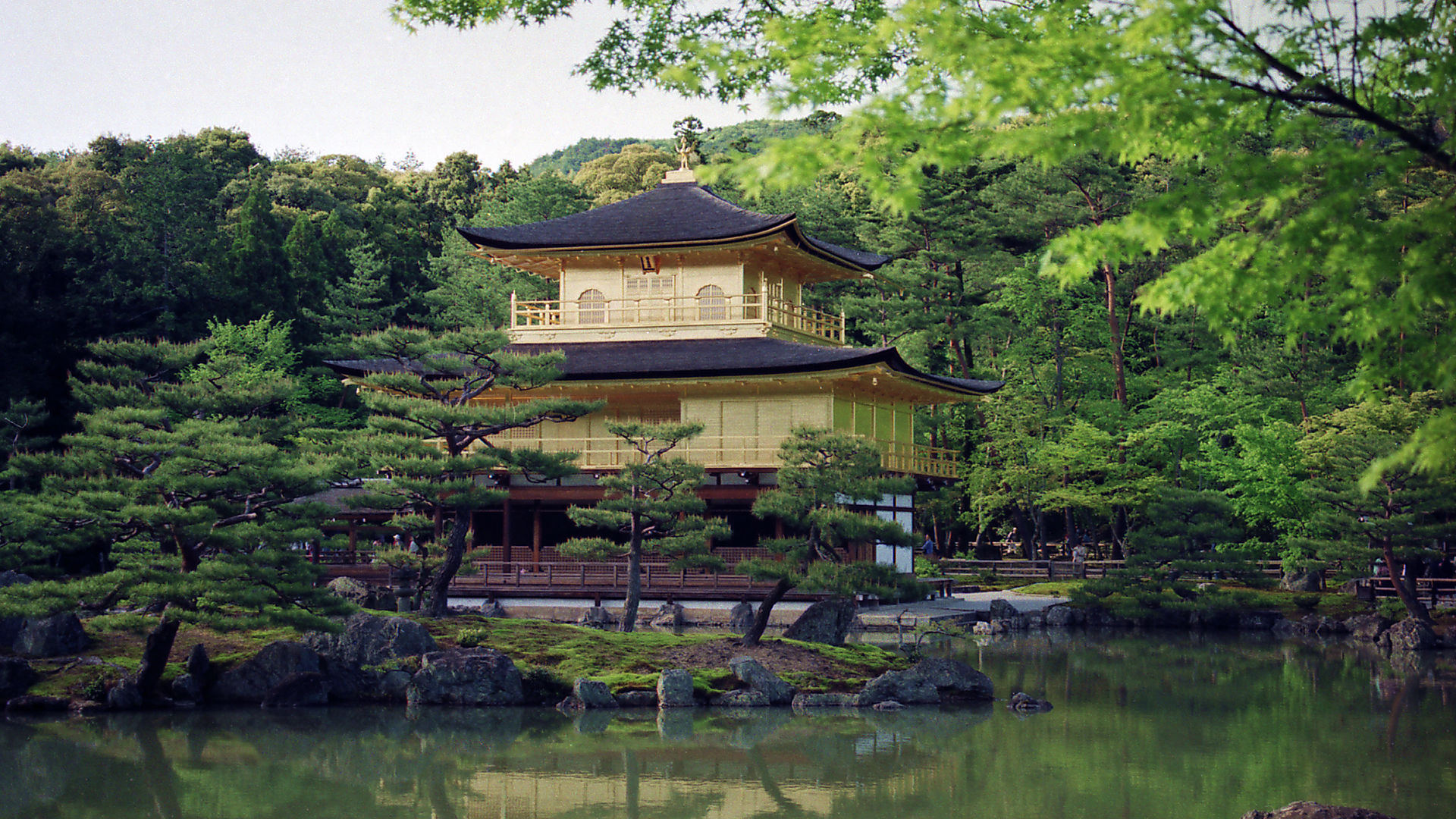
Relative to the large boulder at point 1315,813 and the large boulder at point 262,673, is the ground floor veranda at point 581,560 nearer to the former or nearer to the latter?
the large boulder at point 262,673

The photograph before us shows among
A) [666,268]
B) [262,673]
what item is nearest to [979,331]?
[666,268]

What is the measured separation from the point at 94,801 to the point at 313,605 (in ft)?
17.8

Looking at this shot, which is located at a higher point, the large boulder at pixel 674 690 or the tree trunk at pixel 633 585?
the tree trunk at pixel 633 585

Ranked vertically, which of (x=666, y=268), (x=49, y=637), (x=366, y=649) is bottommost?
(x=366, y=649)

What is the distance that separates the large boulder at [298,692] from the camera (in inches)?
654

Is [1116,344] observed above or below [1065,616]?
above

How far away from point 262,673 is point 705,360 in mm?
13649

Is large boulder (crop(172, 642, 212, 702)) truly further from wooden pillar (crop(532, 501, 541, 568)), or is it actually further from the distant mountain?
the distant mountain

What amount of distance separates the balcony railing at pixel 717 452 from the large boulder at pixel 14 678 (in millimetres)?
11572

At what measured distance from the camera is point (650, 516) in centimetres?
2117

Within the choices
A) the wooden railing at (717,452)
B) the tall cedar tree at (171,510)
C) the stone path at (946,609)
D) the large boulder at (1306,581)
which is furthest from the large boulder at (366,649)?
the large boulder at (1306,581)

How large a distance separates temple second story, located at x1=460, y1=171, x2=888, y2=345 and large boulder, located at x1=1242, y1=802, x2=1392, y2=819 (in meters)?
21.0

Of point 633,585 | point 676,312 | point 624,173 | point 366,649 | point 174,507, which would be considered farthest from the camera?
point 624,173

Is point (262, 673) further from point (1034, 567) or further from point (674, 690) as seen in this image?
point (1034, 567)
